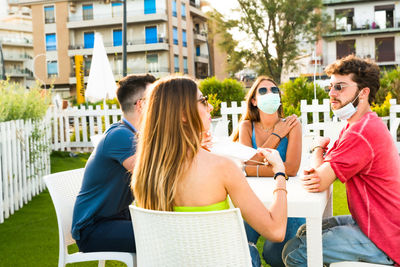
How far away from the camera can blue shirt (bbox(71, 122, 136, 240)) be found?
284 centimetres

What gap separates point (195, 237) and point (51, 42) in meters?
49.1

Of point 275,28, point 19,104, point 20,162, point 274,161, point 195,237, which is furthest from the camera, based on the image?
point 275,28

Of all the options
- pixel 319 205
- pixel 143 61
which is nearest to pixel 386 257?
pixel 319 205

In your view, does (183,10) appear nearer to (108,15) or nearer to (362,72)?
(108,15)

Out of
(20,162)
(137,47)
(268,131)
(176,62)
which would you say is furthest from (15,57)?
(268,131)

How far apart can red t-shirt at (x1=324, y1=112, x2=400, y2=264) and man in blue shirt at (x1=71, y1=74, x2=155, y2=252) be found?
1.21 m

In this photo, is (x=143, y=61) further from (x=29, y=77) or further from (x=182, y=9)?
(x=29, y=77)

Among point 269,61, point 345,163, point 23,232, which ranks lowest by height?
point 23,232

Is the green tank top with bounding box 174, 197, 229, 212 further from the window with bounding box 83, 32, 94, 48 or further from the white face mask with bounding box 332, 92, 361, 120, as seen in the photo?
the window with bounding box 83, 32, 94, 48

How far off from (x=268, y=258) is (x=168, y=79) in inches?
Answer: 66.4

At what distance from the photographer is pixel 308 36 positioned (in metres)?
35.7

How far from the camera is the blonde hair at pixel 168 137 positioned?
203 centimetres

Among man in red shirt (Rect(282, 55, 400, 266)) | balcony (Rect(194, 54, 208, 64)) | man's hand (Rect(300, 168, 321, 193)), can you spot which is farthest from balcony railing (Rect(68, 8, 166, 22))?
man in red shirt (Rect(282, 55, 400, 266))

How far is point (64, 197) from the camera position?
10.0 ft
